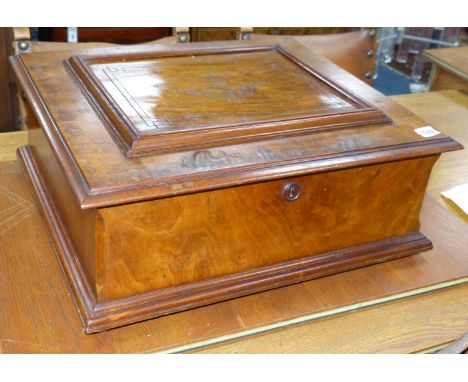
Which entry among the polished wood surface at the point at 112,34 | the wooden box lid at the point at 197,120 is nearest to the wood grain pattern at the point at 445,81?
the wooden box lid at the point at 197,120

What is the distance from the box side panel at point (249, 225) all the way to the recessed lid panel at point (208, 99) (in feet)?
0.37

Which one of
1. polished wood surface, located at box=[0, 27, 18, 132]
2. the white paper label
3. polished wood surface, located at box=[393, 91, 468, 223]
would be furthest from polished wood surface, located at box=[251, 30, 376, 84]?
polished wood surface, located at box=[0, 27, 18, 132]

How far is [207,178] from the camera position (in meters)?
1.04

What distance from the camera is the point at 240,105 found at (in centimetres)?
128

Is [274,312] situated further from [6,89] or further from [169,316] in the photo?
[6,89]

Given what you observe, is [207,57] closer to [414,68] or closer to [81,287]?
[81,287]

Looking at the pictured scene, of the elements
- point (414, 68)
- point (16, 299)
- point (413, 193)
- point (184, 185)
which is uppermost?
point (184, 185)

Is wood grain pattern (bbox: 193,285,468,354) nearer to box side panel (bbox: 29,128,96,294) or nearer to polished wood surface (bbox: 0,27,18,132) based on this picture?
box side panel (bbox: 29,128,96,294)

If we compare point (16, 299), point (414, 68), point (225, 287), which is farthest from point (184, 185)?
point (414, 68)

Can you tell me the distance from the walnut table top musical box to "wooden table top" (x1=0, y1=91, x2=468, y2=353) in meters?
0.03

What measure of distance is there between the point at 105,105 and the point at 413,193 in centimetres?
66

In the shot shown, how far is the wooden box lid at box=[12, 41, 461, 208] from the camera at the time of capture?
104 centimetres

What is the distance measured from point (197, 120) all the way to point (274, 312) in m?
0.40

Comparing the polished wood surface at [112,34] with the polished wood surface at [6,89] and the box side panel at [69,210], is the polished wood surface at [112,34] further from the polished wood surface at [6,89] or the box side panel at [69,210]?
the box side panel at [69,210]
